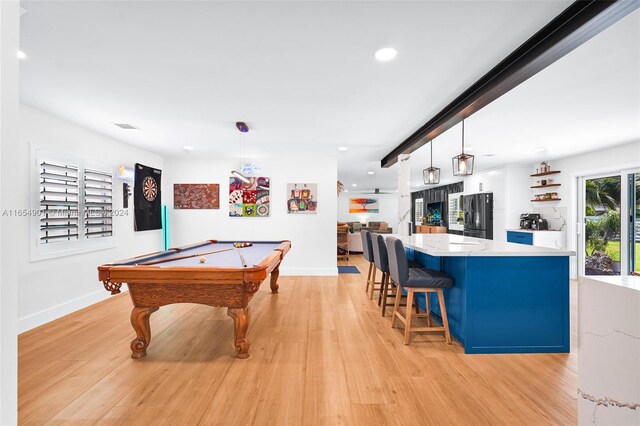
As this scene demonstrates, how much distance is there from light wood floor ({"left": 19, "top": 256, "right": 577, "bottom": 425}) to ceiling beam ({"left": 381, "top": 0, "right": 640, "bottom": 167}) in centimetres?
225

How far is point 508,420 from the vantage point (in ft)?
5.69

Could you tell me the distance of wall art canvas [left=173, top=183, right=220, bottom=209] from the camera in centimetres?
592

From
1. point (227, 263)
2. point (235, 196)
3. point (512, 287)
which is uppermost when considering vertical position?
point (235, 196)

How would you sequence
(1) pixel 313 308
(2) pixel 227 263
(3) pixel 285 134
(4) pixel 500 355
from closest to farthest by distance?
1. (4) pixel 500 355
2. (2) pixel 227 263
3. (1) pixel 313 308
4. (3) pixel 285 134

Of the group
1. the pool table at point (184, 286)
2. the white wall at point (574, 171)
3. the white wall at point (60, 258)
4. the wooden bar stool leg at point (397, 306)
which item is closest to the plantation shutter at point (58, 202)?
the white wall at point (60, 258)

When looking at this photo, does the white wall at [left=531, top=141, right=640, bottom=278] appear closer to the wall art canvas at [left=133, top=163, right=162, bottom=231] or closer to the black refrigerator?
the black refrigerator

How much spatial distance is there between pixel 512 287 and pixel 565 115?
2281mm

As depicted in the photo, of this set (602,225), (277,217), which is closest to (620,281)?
(277,217)

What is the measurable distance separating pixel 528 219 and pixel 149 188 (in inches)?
303

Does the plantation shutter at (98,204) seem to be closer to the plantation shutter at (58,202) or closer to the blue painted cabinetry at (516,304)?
the plantation shutter at (58,202)

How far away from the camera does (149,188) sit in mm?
5309

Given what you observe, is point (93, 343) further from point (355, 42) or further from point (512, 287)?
point (512, 287)

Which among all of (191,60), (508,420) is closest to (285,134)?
(191,60)

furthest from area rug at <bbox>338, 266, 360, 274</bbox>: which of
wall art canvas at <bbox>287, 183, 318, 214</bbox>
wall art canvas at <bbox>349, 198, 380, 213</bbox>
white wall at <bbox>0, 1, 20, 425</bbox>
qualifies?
wall art canvas at <bbox>349, 198, 380, 213</bbox>
